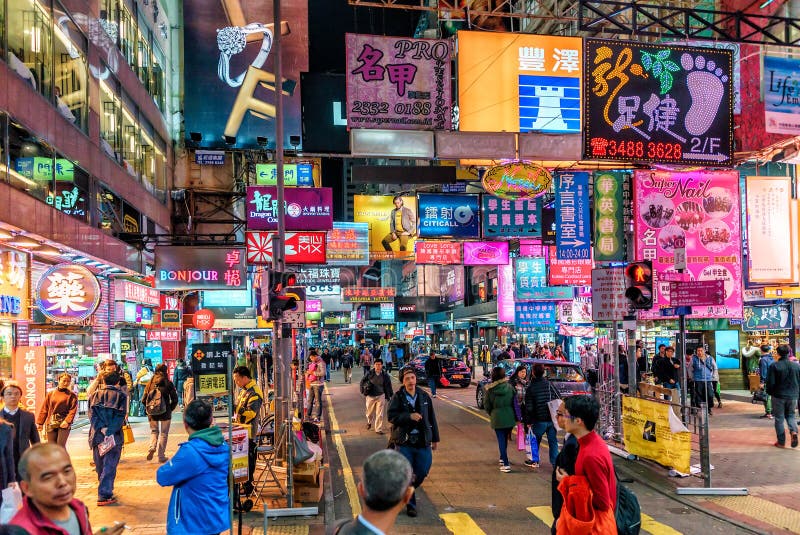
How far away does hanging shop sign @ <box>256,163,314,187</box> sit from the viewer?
30562mm

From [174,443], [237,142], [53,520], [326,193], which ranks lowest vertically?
[174,443]

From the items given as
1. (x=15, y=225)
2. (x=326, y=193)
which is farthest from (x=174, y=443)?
(x=326, y=193)

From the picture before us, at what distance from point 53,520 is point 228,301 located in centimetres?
3386

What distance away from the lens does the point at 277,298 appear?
37.1 feet

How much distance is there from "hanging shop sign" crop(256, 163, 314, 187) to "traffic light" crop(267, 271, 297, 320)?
19.5 m

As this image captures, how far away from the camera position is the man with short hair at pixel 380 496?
3211 millimetres

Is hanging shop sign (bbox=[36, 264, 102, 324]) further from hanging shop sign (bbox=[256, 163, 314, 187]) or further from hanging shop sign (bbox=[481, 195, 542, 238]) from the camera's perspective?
hanging shop sign (bbox=[256, 163, 314, 187])

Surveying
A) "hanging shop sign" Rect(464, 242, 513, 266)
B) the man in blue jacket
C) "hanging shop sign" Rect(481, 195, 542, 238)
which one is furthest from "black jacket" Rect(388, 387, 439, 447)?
"hanging shop sign" Rect(464, 242, 513, 266)

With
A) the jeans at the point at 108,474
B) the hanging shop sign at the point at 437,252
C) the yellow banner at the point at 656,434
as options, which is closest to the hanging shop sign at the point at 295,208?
the hanging shop sign at the point at 437,252

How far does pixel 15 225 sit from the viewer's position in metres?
12.5

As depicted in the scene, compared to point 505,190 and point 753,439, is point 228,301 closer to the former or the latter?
point 505,190

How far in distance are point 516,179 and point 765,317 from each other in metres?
13.3

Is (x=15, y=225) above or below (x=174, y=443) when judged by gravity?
above

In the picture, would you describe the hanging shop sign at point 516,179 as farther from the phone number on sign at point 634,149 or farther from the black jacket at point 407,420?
the black jacket at point 407,420
